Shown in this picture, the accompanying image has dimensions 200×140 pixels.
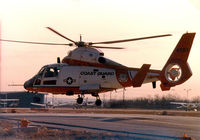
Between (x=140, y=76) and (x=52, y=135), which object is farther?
(x=52, y=135)

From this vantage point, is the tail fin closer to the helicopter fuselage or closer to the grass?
the helicopter fuselage

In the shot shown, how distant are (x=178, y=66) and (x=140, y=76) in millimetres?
3822

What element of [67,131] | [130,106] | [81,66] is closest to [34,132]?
[67,131]

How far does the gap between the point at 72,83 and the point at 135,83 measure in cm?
654

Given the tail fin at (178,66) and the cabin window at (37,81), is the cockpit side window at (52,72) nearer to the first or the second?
the cabin window at (37,81)

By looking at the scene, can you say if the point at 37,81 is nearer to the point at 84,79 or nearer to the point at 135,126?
the point at 84,79

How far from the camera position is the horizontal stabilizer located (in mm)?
31281

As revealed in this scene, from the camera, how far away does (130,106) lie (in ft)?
380

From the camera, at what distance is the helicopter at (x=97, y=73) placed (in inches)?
1255

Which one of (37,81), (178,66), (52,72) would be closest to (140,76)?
(178,66)

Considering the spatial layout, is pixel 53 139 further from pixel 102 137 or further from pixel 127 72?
pixel 127 72

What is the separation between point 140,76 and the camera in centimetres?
3150

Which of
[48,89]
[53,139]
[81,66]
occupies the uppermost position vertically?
[81,66]

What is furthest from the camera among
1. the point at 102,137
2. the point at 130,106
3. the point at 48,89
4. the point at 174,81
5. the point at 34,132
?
the point at 130,106
